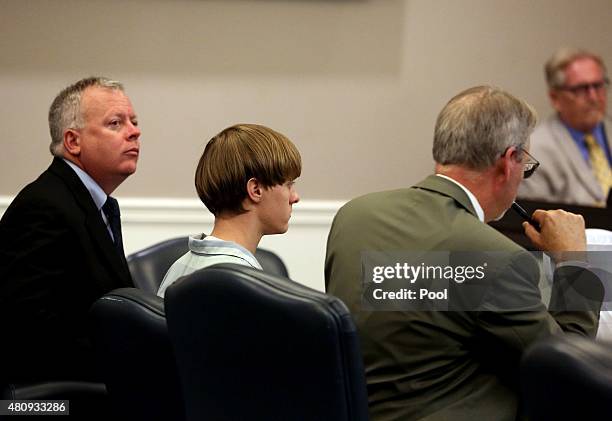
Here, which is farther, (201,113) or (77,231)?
(201,113)

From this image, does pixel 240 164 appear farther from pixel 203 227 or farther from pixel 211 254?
pixel 203 227

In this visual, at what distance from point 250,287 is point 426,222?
630 mm

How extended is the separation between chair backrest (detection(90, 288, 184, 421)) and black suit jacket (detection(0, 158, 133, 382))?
458 millimetres

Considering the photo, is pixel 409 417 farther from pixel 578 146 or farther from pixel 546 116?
pixel 546 116

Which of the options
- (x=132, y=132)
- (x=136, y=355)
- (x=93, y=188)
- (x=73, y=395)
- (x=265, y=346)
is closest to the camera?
(x=265, y=346)

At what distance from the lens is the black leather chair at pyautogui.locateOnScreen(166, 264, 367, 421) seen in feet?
4.91

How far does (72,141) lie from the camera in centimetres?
280

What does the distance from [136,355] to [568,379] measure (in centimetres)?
97

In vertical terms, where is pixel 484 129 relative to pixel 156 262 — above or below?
above

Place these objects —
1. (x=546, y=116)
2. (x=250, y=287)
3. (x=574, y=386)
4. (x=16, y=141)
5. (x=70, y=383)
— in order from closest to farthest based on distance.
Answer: (x=574, y=386), (x=250, y=287), (x=70, y=383), (x=16, y=141), (x=546, y=116)

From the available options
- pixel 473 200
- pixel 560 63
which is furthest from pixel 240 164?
pixel 560 63

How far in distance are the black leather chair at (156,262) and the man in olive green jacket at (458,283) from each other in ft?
3.22

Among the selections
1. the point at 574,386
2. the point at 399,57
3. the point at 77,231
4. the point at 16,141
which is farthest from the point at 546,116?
the point at 574,386

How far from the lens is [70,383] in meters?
2.42
